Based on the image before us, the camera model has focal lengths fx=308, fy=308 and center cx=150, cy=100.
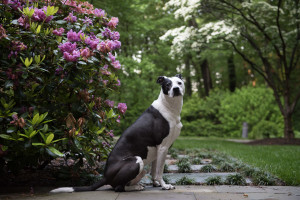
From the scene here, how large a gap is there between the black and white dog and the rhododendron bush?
411 mm

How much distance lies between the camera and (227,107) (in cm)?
1633

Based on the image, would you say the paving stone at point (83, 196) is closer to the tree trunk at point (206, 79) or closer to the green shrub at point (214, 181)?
the green shrub at point (214, 181)

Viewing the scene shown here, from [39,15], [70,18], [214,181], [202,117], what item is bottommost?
[202,117]

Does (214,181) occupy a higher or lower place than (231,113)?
lower

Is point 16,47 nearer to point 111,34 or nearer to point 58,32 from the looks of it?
point 58,32

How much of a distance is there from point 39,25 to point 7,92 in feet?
3.12

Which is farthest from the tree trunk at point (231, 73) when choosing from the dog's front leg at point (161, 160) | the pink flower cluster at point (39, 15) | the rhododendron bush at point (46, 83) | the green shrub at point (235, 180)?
the pink flower cluster at point (39, 15)

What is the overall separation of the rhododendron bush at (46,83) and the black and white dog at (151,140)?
1.35 feet

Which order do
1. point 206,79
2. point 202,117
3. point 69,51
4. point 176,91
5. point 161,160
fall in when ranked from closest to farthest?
point 69,51 → point 176,91 → point 161,160 → point 202,117 → point 206,79

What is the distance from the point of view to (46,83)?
3.84 meters

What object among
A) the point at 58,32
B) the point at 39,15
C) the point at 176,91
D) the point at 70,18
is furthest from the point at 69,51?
the point at 176,91

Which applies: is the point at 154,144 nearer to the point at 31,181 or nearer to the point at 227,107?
the point at 31,181

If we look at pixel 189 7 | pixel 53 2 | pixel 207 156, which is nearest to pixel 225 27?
pixel 189 7

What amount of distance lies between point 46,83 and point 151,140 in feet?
4.94
